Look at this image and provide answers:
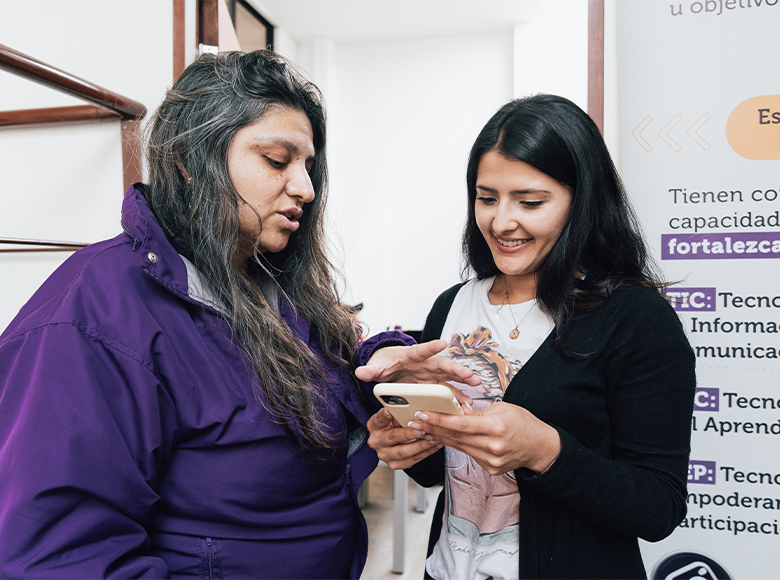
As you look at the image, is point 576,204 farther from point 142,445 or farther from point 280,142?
point 142,445

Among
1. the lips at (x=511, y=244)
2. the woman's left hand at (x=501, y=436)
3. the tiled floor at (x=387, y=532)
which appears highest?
the lips at (x=511, y=244)

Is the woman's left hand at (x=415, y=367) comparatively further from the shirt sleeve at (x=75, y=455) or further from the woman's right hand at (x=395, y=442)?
the shirt sleeve at (x=75, y=455)

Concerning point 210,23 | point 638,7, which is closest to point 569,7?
point 638,7

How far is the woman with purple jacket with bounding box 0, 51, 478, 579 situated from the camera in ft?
2.13

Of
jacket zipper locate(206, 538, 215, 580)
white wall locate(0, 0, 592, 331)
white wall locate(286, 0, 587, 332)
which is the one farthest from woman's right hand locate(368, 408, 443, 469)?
white wall locate(286, 0, 587, 332)

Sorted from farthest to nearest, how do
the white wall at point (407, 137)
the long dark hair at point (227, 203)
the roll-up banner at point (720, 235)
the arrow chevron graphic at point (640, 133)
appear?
1. the white wall at point (407, 137)
2. the arrow chevron graphic at point (640, 133)
3. the roll-up banner at point (720, 235)
4. the long dark hair at point (227, 203)

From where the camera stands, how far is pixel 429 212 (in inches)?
200

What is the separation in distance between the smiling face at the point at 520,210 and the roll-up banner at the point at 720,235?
2.25 ft

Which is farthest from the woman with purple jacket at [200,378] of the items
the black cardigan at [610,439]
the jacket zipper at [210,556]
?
the black cardigan at [610,439]

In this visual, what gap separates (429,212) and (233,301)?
14.1 ft

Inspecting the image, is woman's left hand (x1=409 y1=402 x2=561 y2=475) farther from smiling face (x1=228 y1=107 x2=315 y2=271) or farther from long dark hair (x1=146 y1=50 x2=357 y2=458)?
smiling face (x1=228 y1=107 x2=315 y2=271)

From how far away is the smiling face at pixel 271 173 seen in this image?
96cm

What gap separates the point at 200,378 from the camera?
0.80 m

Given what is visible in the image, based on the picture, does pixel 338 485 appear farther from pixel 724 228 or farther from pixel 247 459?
pixel 724 228
